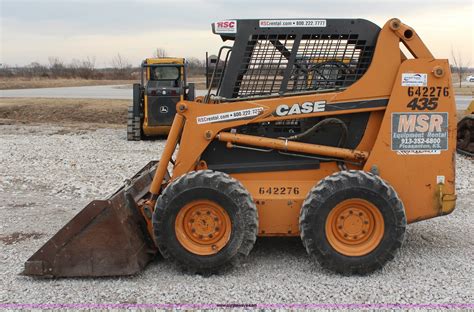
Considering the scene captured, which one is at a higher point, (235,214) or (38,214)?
(235,214)

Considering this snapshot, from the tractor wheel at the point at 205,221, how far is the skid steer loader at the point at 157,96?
10070 mm

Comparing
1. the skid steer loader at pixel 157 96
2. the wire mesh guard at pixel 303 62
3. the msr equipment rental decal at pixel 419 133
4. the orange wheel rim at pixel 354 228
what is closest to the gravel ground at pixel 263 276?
the orange wheel rim at pixel 354 228

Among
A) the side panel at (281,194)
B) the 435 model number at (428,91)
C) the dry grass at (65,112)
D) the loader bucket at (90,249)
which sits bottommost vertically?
the loader bucket at (90,249)

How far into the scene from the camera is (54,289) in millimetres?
4660

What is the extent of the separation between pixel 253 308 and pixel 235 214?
36.1 inches

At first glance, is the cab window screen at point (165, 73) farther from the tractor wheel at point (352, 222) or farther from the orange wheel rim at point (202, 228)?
the tractor wheel at point (352, 222)

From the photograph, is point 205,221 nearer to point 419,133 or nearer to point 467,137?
point 419,133

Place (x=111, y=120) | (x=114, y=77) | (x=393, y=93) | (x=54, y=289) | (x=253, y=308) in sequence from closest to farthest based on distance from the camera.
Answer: (x=253, y=308), (x=54, y=289), (x=393, y=93), (x=111, y=120), (x=114, y=77)

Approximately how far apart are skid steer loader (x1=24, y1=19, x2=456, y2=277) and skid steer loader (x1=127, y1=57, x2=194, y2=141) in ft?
31.8

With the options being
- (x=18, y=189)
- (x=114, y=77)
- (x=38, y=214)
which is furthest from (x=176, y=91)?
(x=114, y=77)

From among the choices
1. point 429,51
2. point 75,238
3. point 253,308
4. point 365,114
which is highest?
point 429,51

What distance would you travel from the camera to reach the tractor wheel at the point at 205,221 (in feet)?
15.9

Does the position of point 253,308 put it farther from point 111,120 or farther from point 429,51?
point 111,120

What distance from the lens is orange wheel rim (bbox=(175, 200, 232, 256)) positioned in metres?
4.93
